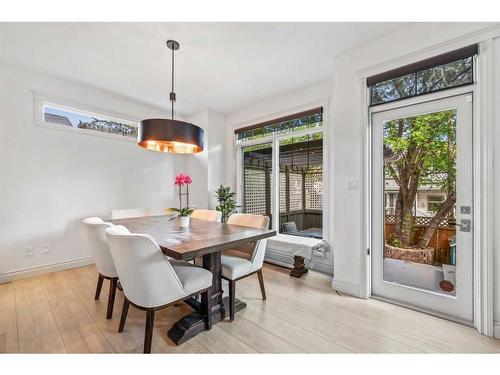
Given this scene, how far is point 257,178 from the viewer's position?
14.0 ft

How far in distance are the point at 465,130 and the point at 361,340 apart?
1946mm

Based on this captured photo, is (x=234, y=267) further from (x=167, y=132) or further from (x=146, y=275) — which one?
(x=167, y=132)

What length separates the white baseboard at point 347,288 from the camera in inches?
95.1

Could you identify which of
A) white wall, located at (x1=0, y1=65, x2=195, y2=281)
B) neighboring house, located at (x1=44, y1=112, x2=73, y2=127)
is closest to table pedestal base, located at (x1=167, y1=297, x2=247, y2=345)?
white wall, located at (x1=0, y1=65, x2=195, y2=281)

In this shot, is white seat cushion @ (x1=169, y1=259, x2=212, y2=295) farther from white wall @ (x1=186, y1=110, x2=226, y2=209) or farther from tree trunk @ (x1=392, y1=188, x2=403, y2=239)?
white wall @ (x1=186, y1=110, x2=226, y2=209)

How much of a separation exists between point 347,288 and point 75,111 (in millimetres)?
4382

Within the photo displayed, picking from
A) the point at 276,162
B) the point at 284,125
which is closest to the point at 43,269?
the point at 276,162

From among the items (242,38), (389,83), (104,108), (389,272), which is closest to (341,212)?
(389,272)

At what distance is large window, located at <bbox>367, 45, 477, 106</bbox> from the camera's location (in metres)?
1.91

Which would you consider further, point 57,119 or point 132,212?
point 132,212

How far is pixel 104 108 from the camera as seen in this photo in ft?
11.6

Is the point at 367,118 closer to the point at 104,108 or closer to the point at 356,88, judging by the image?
the point at 356,88

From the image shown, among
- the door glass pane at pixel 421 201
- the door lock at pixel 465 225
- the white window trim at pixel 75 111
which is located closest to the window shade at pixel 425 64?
the door glass pane at pixel 421 201

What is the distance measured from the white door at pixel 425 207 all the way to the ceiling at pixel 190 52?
960 mm
